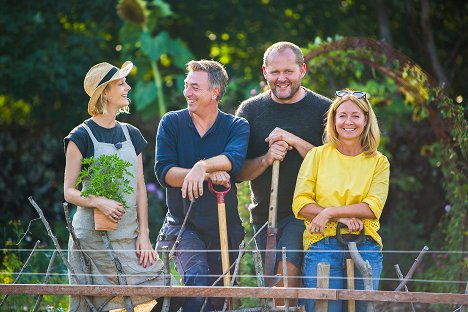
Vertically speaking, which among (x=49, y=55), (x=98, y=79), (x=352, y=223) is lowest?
(x=352, y=223)

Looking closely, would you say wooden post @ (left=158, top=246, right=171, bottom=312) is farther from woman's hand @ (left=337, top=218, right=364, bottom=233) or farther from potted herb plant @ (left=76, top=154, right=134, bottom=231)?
woman's hand @ (left=337, top=218, right=364, bottom=233)

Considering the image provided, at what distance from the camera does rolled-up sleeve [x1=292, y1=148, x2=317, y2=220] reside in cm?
475

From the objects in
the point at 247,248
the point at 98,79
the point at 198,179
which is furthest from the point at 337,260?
the point at 247,248

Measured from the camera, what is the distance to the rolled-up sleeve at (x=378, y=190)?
466cm

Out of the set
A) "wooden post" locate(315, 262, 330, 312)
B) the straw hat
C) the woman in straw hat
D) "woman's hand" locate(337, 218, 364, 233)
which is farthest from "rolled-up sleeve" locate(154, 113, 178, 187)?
"wooden post" locate(315, 262, 330, 312)

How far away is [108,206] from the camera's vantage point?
448 centimetres

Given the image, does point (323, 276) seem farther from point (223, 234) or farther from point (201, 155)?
point (201, 155)

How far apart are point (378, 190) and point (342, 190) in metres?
0.18

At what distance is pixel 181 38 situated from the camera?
40.5 ft

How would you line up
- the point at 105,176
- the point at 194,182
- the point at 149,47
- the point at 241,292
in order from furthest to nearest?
the point at 149,47
the point at 194,182
the point at 105,176
the point at 241,292

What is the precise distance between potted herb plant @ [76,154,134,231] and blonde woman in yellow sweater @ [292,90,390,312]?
91 centimetres

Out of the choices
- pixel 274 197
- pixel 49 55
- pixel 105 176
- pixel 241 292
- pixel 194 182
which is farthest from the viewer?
pixel 49 55

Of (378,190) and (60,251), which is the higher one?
(378,190)

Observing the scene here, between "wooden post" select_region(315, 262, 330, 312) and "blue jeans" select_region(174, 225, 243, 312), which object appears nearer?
"wooden post" select_region(315, 262, 330, 312)
